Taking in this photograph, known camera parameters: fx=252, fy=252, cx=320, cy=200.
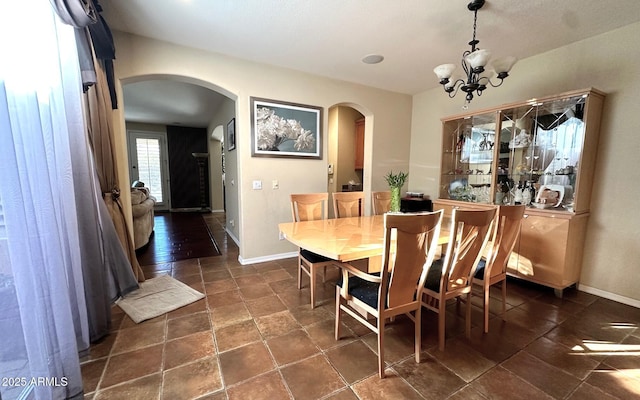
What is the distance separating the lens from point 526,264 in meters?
2.72

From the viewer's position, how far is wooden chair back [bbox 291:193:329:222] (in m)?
2.71

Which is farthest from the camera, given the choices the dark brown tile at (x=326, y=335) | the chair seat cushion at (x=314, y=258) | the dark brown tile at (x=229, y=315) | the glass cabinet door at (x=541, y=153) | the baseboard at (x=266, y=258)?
the baseboard at (x=266, y=258)

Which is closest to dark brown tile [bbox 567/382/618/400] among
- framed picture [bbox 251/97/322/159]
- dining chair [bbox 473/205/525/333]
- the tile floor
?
the tile floor

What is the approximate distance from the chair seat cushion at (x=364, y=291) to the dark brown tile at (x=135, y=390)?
1257 millimetres

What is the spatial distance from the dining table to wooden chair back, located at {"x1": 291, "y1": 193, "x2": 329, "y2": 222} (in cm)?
28

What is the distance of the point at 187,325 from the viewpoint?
206cm

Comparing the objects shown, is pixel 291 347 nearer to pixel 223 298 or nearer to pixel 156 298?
pixel 223 298

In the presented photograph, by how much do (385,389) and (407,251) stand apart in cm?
81

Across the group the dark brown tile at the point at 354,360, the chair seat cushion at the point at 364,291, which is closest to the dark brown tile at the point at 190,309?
the dark brown tile at the point at 354,360

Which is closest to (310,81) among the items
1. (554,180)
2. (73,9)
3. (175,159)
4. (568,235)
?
(73,9)

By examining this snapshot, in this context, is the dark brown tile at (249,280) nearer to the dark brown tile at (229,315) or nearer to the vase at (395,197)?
the dark brown tile at (229,315)

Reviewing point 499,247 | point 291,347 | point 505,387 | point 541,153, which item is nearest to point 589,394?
point 505,387

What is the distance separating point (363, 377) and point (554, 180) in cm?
294

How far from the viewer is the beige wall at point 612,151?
2.38 metres
